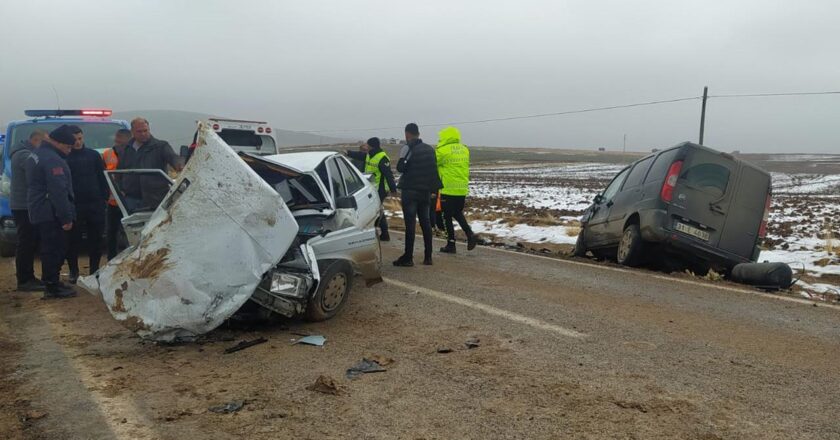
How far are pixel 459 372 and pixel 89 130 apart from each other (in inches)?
363

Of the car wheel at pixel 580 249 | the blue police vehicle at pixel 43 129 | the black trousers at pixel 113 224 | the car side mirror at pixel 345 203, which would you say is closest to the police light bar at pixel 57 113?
the blue police vehicle at pixel 43 129

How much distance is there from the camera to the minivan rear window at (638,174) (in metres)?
8.46

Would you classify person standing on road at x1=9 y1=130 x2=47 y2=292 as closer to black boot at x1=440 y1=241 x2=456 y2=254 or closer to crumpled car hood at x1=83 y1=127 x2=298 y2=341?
crumpled car hood at x1=83 y1=127 x2=298 y2=341

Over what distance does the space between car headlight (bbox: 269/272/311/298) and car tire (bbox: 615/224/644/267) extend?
4.79m

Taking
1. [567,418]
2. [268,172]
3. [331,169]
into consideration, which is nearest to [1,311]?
[268,172]

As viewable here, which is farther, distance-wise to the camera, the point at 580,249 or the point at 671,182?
the point at 580,249

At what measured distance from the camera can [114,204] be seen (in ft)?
24.9

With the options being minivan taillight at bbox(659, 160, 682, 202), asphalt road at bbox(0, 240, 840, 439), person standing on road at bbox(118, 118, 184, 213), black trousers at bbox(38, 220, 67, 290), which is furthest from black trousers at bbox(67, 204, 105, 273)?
minivan taillight at bbox(659, 160, 682, 202)

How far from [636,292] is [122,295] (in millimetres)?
4911

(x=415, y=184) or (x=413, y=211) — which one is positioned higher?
(x=415, y=184)

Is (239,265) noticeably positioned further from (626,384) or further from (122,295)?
(626,384)

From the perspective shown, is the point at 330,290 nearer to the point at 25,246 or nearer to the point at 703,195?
the point at 25,246

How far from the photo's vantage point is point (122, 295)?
4453 mm

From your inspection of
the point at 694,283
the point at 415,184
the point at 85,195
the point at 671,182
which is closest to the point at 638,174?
the point at 671,182
